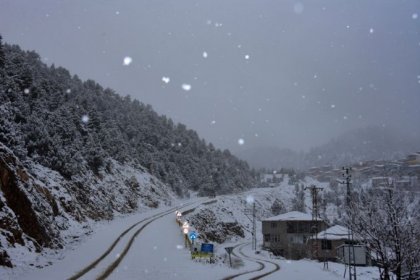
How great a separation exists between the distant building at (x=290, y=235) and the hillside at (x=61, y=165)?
71.8 feet

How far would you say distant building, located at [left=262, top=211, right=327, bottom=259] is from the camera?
73125 mm

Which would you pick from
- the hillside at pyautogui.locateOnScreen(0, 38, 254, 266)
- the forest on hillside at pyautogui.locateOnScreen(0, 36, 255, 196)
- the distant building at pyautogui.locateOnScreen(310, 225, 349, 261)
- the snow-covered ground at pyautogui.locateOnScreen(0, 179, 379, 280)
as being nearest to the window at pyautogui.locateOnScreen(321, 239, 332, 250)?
the distant building at pyautogui.locateOnScreen(310, 225, 349, 261)

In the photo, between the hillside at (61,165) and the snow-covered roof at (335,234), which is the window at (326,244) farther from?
the hillside at (61,165)

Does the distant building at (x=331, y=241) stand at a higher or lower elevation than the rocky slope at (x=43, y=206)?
lower

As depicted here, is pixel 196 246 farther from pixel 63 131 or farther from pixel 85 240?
pixel 63 131

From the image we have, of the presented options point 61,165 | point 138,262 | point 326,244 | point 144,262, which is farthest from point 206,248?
point 326,244

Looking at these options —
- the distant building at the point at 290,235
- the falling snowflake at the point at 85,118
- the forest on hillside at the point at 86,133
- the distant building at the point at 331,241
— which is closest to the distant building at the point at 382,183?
Answer: the distant building at the point at 331,241

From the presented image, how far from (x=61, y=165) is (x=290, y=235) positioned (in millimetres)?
48188

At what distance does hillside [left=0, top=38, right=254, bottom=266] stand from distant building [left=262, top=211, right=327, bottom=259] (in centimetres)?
2188

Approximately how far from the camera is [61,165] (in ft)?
132

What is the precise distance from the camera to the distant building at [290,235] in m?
73.1

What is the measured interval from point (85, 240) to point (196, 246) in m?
8.73

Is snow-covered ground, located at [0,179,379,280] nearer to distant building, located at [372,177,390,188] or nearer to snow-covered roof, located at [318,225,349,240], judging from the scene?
distant building, located at [372,177,390,188]

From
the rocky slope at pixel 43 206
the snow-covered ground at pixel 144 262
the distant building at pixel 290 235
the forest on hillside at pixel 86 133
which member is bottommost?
the distant building at pixel 290 235
